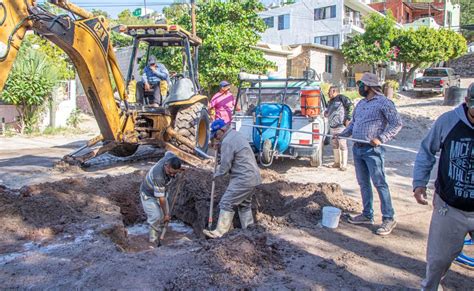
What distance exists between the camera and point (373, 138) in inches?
208

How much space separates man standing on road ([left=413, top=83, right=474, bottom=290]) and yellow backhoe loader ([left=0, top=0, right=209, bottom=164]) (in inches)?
193

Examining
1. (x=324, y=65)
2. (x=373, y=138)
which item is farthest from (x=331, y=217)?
(x=324, y=65)

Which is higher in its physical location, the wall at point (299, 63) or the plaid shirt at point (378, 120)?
the wall at point (299, 63)

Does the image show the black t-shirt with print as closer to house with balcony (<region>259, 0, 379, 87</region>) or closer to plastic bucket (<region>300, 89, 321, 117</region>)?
plastic bucket (<region>300, 89, 321, 117</region>)

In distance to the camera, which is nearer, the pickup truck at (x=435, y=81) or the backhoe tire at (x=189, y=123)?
the backhoe tire at (x=189, y=123)

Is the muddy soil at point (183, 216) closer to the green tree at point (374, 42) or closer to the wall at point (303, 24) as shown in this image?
the green tree at point (374, 42)

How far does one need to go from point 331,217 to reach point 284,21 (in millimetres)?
34278

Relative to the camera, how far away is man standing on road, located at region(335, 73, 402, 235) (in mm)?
5215

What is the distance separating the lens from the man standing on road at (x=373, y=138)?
17.1 ft

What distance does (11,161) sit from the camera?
34.1 ft

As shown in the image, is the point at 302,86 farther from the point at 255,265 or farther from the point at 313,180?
the point at 255,265

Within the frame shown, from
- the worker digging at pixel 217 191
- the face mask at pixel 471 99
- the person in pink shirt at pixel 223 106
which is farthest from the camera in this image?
the person in pink shirt at pixel 223 106

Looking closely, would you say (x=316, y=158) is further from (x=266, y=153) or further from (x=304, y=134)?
(x=266, y=153)

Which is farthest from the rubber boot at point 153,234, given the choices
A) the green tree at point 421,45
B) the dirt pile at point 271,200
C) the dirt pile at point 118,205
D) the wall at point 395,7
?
the wall at point 395,7
